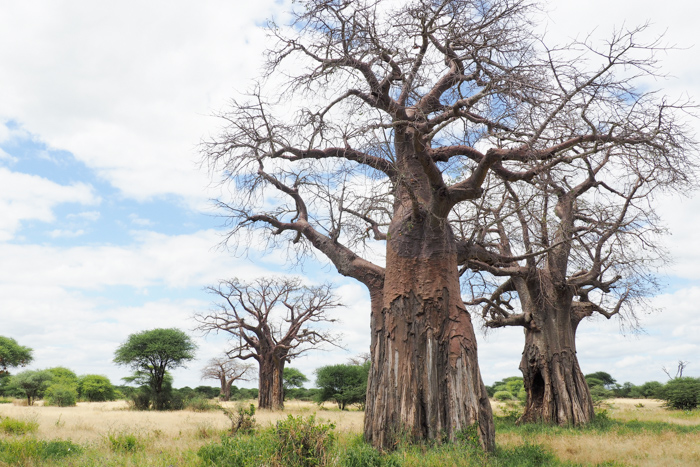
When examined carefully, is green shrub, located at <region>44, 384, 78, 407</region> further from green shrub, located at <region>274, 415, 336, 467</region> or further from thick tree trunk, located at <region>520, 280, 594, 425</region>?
green shrub, located at <region>274, 415, 336, 467</region>

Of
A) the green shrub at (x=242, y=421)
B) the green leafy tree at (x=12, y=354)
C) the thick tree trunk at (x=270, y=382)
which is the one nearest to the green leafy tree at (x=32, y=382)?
the green leafy tree at (x=12, y=354)

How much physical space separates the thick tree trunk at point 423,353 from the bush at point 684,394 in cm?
2084

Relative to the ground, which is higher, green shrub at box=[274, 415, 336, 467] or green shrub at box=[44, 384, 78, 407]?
green shrub at box=[274, 415, 336, 467]

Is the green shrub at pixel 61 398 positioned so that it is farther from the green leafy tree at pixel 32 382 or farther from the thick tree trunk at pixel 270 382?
the thick tree trunk at pixel 270 382

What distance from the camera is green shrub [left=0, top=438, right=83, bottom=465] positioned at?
7129 mm

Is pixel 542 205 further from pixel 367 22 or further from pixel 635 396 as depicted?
pixel 635 396

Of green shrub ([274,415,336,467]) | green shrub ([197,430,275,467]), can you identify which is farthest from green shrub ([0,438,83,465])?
green shrub ([274,415,336,467])

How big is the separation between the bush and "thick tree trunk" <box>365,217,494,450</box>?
68.4 ft

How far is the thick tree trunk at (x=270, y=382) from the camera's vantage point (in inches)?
926

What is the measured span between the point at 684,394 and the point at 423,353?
21.7m

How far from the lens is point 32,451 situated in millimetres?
7445

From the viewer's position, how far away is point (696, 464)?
7.99m

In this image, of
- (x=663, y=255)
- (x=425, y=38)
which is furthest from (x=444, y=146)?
(x=663, y=255)

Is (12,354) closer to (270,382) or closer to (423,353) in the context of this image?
(270,382)
